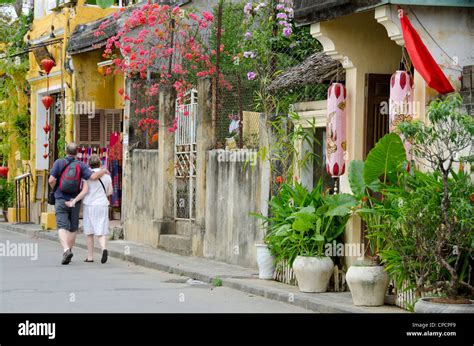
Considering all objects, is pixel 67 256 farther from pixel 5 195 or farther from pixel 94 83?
pixel 5 195

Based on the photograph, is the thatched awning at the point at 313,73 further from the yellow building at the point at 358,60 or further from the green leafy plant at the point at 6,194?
the green leafy plant at the point at 6,194

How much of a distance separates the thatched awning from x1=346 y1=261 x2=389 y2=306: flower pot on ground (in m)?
3.74

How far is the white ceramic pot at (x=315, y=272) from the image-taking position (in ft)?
47.1

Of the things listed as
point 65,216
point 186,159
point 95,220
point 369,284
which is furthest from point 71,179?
point 369,284

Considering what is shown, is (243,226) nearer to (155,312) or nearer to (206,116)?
(206,116)

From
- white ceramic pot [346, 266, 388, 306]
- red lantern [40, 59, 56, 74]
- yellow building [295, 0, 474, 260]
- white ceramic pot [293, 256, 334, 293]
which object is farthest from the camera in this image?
red lantern [40, 59, 56, 74]

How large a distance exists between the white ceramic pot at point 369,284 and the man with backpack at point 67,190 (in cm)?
726

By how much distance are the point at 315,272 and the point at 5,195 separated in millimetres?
20796

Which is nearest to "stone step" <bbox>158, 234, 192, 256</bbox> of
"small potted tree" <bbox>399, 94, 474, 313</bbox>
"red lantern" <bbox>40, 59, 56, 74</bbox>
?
"small potted tree" <bbox>399, 94, 474, 313</bbox>

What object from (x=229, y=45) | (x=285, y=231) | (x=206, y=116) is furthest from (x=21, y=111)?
(x=285, y=231)

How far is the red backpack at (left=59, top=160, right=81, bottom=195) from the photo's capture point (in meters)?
19.0

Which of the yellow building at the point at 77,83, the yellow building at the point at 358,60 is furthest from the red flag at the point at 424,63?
the yellow building at the point at 77,83

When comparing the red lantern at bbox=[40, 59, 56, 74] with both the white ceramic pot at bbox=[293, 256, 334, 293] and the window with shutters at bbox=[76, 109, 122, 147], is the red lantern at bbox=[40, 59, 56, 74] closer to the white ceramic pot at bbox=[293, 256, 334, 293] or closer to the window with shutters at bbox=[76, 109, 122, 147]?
the window with shutters at bbox=[76, 109, 122, 147]

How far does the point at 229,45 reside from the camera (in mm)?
22984
